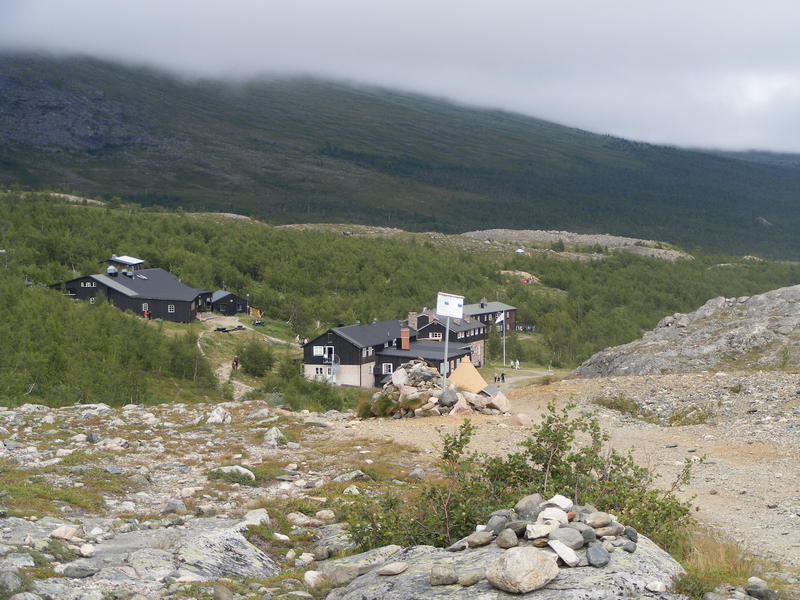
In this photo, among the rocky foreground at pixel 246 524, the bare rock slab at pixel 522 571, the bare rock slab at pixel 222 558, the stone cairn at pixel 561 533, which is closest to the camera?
the bare rock slab at pixel 522 571

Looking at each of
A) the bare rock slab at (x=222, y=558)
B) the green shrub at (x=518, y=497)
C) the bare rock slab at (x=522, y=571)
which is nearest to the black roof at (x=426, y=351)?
the green shrub at (x=518, y=497)

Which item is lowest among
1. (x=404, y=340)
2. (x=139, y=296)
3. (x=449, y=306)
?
(x=404, y=340)

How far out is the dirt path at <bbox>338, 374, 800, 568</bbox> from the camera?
1279 cm

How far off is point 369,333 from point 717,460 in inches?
2064

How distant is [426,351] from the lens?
225 feet

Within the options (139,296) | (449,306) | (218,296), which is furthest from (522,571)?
(218,296)

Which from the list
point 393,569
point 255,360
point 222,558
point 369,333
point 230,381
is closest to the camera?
point 393,569

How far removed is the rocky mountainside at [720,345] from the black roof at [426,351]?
26.7m

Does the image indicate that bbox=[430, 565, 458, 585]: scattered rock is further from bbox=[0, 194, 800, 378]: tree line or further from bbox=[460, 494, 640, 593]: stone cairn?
bbox=[0, 194, 800, 378]: tree line

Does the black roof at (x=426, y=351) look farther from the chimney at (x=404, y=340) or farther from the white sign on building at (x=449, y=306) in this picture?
the white sign on building at (x=449, y=306)

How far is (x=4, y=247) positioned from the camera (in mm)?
92062

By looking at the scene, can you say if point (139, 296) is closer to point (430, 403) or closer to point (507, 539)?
point (430, 403)

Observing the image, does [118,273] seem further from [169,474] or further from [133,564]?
[133,564]

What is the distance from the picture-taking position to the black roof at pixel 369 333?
67.0 meters
